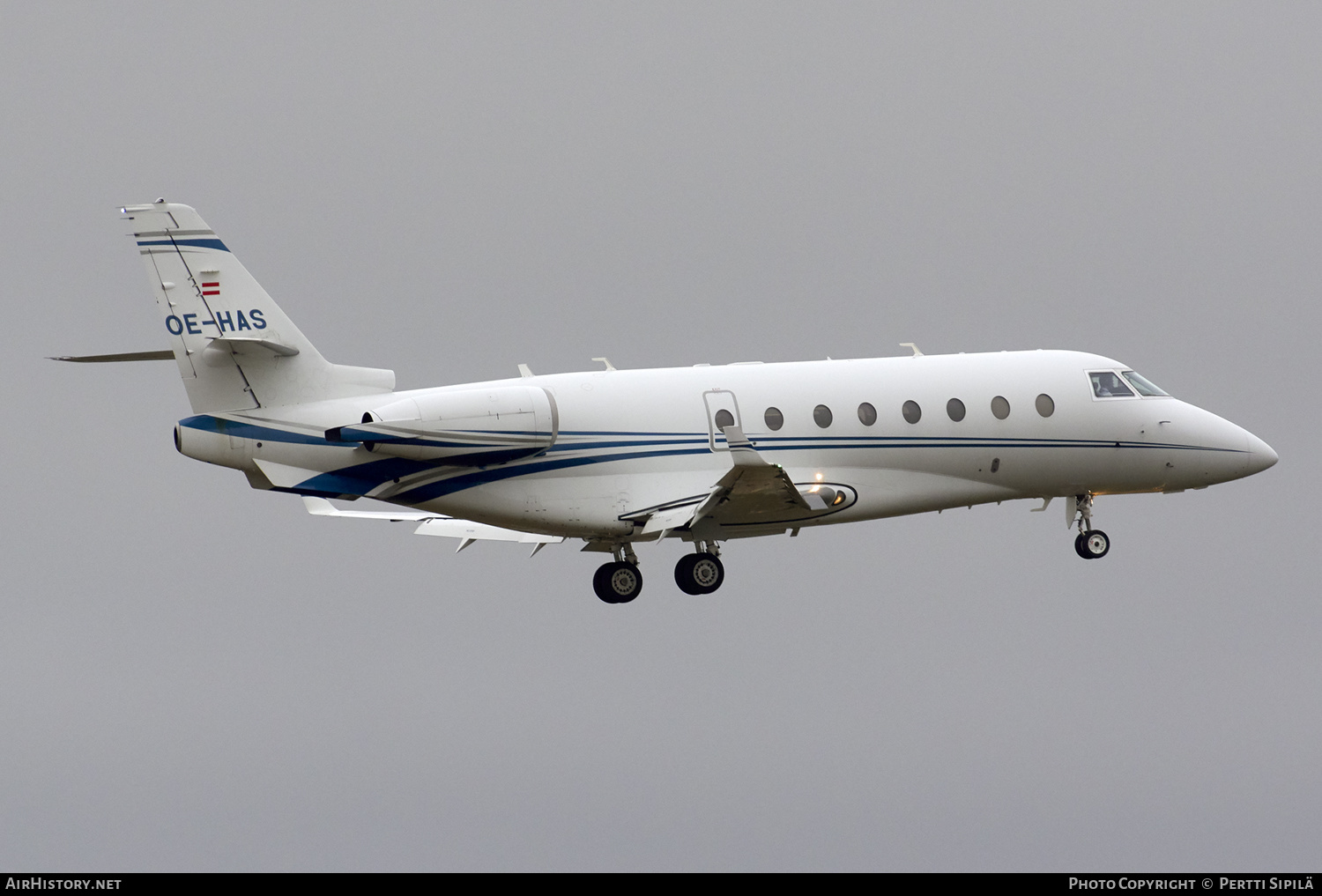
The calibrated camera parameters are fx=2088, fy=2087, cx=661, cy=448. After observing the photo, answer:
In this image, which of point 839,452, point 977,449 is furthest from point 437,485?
point 977,449

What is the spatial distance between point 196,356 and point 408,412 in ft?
10.6

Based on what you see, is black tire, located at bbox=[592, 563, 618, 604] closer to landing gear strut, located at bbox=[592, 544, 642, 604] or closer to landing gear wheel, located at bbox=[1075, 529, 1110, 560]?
landing gear strut, located at bbox=[592, 544, 642, 604]

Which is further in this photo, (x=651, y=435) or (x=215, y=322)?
(x=651, y=435)

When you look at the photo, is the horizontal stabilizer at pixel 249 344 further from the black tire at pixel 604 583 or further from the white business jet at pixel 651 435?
the black tire at pixel 604 583

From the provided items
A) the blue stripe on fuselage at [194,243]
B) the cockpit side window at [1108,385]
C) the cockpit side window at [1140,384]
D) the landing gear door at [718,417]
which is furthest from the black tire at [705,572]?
the blue stripe on fuselage at [194,243]

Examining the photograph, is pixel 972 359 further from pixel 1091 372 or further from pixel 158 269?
pixel 158 269

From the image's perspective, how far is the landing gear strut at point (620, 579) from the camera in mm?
33625

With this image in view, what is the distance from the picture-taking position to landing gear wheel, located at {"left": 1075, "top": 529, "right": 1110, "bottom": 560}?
36.2 meters

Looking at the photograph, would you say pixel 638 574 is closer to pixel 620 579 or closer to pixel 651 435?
pixel 620 579

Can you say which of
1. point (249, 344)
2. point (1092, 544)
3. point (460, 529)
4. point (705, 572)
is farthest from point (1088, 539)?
point (249, 344)

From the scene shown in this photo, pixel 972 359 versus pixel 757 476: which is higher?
pixel 972 359

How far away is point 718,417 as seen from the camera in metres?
32.6

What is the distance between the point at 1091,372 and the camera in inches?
1384

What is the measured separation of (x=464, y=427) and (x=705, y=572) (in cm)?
485
